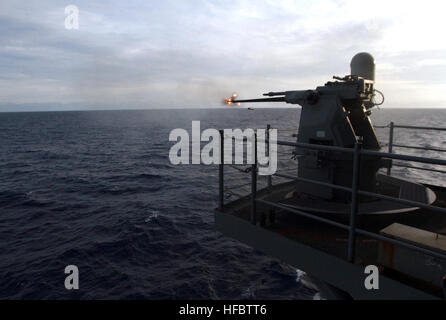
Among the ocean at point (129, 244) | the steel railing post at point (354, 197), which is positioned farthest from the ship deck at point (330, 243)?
the ocean at point (129, 244)

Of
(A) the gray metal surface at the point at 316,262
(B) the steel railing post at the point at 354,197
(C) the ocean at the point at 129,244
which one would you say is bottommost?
(C) the ocean at the point at 129,244

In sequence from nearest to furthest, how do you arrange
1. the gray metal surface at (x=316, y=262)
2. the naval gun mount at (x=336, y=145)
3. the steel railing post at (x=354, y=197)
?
the steel railing post at (x=354, y=197) → the gray metal surface at (x=316, y=262) → the naval gun mount at (x=336, y=145)

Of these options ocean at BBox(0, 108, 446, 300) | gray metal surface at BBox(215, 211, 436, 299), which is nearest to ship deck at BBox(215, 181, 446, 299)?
gray metal surface at BBox(215, 211, 436, 299)

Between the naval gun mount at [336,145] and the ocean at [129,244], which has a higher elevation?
the naval gun mount at [336,145]

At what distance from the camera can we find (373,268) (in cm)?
309

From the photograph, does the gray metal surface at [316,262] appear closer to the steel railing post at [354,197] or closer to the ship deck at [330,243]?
the ship deck at [330,243]

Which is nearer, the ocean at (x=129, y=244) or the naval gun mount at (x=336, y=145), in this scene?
the naval gun mount at (x=336, y=145)

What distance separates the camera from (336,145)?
4.91 m

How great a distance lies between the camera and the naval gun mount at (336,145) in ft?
15.9

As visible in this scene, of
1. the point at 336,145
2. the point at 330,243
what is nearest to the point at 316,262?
the point at 330,243

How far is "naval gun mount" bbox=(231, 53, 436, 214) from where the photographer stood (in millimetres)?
4844

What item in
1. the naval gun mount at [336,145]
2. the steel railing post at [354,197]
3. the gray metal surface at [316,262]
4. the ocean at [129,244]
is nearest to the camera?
the steel railing post at [354,197]

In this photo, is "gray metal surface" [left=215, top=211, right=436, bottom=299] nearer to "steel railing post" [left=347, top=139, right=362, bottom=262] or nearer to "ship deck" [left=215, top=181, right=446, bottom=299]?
"ship deck" [left=215, top=181, right=446, bottom=299]
